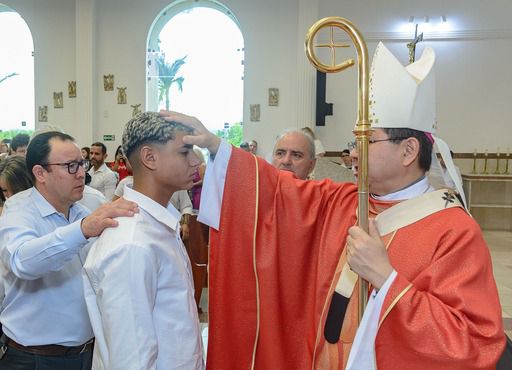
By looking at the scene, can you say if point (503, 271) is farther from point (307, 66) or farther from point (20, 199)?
point (20, 199)

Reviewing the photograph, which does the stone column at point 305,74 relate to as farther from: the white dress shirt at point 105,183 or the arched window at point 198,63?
the white dress shirt at point 105,183

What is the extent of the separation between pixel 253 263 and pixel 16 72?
421 inches

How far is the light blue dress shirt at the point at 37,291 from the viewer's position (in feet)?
5.83

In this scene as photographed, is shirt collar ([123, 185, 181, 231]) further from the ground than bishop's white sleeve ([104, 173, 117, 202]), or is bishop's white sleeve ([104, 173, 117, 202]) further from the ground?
shirt collar ([123, 185, 181, 231])

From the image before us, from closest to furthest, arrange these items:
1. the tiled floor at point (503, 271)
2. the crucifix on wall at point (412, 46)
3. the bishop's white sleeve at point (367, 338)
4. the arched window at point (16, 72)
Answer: the bishop's white sleeve at point (367, 338)
the tiled floor at point (503, 271)
the crucifix on wall at point (412, 46)
the arched window at point (16, 72)

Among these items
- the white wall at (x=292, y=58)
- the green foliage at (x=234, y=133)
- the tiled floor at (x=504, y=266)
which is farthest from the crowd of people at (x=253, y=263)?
the green foliage at (x=234, y=133)

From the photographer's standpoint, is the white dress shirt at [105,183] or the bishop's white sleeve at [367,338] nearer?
the bishop's white sleeve at [367,338]

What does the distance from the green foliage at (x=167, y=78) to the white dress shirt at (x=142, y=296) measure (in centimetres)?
911

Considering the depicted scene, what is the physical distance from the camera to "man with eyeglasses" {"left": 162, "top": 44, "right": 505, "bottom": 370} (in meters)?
1.33

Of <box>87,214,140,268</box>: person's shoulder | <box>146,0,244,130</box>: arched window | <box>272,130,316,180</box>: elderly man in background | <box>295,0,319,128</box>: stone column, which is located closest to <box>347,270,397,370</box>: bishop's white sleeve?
<box>87,214,140,268</box>: person's shoulder

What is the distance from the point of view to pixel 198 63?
10.3 metres

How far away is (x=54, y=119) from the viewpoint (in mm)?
10180

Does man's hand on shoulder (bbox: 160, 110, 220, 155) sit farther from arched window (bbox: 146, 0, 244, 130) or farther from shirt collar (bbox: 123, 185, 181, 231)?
arched window (bbox: 146, 0, 244, 130)

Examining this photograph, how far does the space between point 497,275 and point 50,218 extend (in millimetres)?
5407
